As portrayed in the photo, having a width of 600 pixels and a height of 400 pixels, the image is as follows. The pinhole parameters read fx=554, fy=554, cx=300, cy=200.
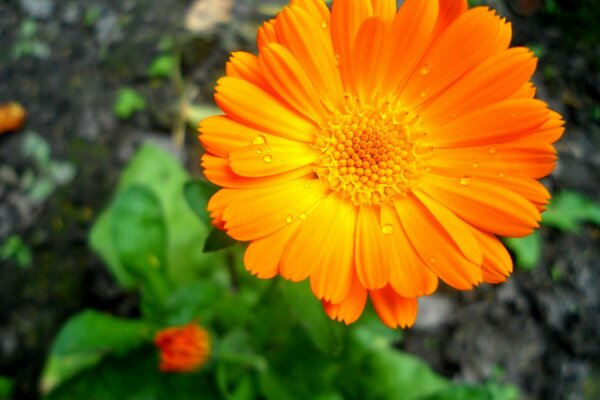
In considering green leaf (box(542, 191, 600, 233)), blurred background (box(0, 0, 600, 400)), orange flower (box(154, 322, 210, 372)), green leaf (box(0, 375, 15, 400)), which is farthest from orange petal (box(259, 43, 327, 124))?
green leaf (box(0, 375, 15, 400))

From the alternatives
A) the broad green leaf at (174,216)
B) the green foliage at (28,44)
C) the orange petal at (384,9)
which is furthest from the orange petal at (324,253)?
the green foliage at (28,44)

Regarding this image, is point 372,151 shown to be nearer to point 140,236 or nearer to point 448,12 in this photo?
point 448,12

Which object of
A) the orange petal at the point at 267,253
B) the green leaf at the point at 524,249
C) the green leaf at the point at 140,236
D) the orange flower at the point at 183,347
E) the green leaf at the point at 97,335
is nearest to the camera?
the orange petal at the point at 267,253

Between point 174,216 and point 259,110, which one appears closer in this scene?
point 259,110

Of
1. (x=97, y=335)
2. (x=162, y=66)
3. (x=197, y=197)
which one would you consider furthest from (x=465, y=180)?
(x=162, y=66)

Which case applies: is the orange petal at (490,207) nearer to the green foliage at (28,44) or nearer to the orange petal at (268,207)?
the orange petal at (268,207)

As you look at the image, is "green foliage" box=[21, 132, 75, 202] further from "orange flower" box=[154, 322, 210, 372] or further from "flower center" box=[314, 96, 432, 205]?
"flower center" box=[314, 96, 432, 205]

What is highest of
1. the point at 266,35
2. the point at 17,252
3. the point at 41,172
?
the point at 266,35
